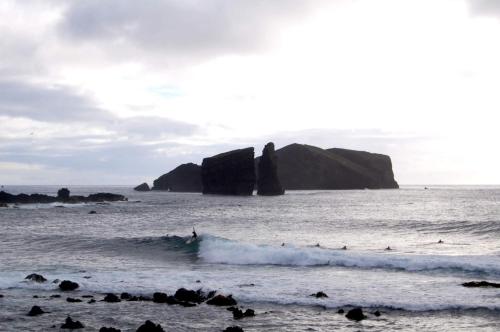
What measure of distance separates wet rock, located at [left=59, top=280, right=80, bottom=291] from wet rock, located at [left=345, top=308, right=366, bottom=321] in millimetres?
13987

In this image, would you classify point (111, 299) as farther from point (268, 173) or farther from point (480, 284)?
point (268, 173)

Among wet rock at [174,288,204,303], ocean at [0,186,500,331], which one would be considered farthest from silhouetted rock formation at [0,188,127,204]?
wet rock at [174,288,204,303]

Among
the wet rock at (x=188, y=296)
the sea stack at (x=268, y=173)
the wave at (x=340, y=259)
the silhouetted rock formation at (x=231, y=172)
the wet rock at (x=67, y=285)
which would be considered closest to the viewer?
the wet rock at (x=188, y=296)

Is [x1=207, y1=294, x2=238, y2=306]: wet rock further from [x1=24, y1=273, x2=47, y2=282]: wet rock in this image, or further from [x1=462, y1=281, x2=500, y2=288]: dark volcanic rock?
[x1=462, y1=281, x2=500, y2=288]: dark volcanic rock

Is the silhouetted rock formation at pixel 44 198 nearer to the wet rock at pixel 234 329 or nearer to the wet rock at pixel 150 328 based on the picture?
the wet rock at pixel 150 328

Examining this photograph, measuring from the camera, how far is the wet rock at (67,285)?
26.2m

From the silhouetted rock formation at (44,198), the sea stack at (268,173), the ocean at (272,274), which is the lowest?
the ocean at (272,274)

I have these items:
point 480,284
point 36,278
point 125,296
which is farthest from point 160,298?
point 480,284

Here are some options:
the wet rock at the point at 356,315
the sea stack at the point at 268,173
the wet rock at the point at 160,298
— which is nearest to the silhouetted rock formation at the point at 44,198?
the sea stack at the point at 268,173

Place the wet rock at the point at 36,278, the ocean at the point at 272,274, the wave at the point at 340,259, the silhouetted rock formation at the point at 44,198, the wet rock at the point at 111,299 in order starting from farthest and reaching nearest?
1. the silhouetted rock formation at the point at 44,198
2. the wave at the point at 340,259
3. the wet rock at the point at 36,278
4. the wet rock at the point at 111,299
5. the ocean at the point at 272,274

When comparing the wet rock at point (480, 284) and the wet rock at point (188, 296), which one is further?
the wet rock at point (480, 284)

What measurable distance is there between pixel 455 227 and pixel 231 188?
112m

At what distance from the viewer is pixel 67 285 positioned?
2628 centimetres

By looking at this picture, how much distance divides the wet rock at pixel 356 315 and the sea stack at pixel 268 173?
13614 cm
